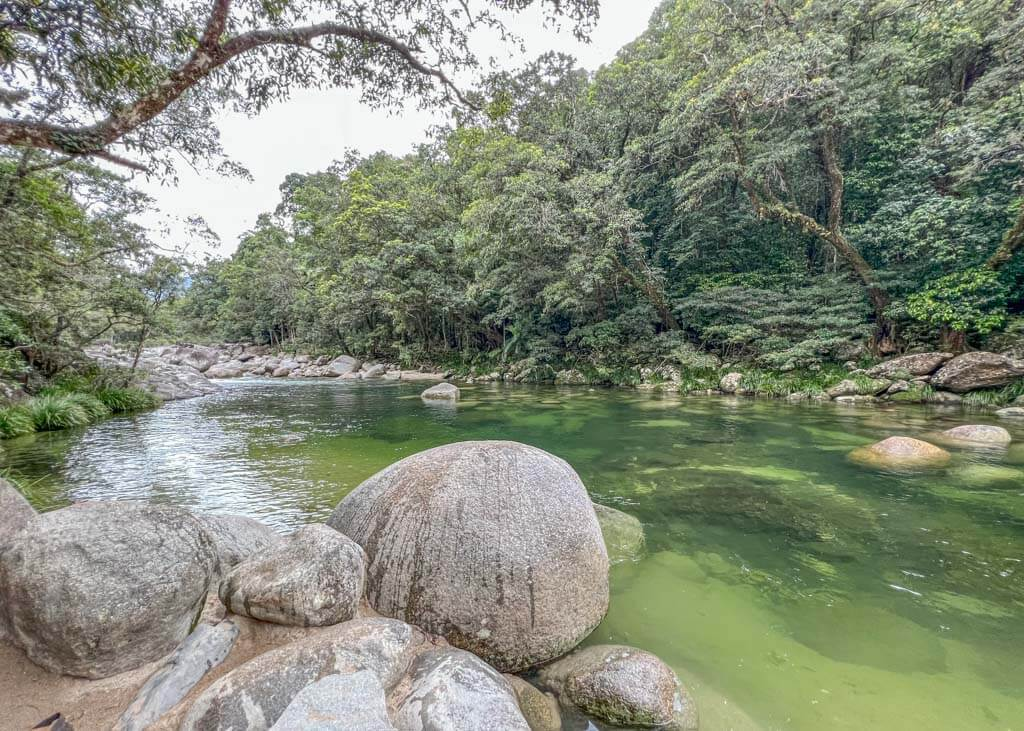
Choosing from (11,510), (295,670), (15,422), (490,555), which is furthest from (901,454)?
(15,422)

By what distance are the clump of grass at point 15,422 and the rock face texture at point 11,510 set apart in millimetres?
8671

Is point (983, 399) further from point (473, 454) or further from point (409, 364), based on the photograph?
point (409, 364)

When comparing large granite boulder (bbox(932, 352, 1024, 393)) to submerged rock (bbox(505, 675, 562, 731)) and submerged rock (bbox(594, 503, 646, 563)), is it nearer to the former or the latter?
submerged rock (bbox(594, 503, 646, 563))

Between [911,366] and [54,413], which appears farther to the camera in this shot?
[911,366]

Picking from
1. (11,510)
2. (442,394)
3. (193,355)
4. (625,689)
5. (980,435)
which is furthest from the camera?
(193,355)

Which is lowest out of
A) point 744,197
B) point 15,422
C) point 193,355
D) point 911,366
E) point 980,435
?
point 980,435

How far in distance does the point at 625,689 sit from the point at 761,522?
10.9 ft

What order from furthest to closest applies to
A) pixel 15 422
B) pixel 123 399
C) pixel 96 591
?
pixel 123 399, pixel 15 422, pixel 96 591

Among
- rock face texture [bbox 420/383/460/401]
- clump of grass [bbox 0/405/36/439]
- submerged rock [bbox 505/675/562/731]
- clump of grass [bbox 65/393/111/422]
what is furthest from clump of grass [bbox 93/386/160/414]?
submerged rock [bbox 505/675/562/731]

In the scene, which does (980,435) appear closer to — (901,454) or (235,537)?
(901,454)

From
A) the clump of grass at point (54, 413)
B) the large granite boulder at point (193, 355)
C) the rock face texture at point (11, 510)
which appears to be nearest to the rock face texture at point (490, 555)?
the rock face texture at point (11, 510)

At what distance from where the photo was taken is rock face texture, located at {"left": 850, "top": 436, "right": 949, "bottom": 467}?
21.3 ft

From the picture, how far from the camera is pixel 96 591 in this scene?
208 cm

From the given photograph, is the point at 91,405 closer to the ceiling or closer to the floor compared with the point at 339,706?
closer to the ceiling
